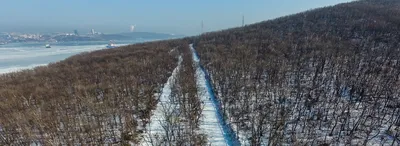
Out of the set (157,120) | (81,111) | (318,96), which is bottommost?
(157,120)

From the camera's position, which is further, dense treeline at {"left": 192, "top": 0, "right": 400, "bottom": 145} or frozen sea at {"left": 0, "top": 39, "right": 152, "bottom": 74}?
frozen sea at {"left": 0, "top": 39, "right": 152, "bottom": 74}

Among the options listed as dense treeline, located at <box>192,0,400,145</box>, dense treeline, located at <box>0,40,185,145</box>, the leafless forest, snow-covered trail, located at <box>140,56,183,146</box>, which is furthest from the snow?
dense treeline, located at <box>0,40,185,145</box>

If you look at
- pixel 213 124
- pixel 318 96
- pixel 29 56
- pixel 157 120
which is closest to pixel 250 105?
pixel 213 124

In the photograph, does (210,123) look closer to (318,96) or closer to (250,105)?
(250,105)

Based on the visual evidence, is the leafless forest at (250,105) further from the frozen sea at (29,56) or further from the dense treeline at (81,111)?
the frozen sea at (29,56)

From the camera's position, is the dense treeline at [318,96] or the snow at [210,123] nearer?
the dense treeline at [318,96]

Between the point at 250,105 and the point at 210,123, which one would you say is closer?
the point at 210,123

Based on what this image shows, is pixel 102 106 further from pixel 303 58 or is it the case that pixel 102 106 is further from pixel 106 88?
pixel 303 58

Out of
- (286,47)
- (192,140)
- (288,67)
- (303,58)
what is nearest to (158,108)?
(192,140)

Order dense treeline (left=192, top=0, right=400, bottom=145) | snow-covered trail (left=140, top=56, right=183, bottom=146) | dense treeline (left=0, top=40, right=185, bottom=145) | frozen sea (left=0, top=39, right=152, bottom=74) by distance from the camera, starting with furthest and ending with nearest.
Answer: frozen sea (left=0, top=39, right=152, bottom=74)
snow-covered trail (left=140, top=56, right=183, bottom=146)
dense treeline (left=0, top=40, right=185, bottom=145)
dense treeline (left=192, top=0, right=400, bottom=145)

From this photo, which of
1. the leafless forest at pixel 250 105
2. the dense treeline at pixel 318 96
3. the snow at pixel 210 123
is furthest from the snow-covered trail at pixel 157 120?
the dense treeline at pixel 318 96

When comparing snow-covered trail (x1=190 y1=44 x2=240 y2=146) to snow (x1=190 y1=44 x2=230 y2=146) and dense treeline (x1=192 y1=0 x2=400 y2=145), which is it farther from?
dense treeline (x1=192 y1=0 x2=400 y2=145)
